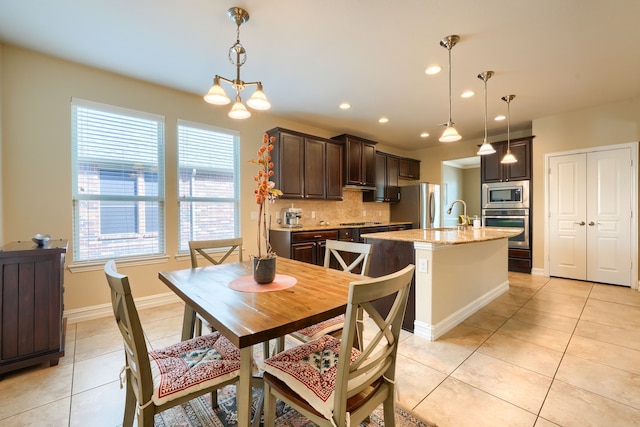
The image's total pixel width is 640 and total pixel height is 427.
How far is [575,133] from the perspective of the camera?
4.28 m

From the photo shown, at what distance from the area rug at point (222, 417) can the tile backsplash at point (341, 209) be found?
2.93m

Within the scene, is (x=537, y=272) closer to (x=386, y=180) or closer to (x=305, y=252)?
(x=386, y=180)

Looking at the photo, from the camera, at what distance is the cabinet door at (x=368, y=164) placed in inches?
207

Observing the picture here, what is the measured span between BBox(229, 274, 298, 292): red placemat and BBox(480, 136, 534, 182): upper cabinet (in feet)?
16.2

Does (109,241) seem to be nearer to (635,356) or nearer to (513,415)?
(513,415)

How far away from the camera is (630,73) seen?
10.0ft

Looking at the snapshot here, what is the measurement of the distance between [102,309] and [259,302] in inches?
Answer: 107

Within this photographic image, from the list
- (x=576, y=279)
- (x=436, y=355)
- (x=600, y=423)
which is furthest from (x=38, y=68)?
(x=576, y=279)

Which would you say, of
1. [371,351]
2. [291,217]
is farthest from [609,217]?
[371,351]

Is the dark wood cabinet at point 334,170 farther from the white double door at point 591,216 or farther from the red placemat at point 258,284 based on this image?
the white double door at point 591,216

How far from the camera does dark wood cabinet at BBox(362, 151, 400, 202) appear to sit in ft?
18.4

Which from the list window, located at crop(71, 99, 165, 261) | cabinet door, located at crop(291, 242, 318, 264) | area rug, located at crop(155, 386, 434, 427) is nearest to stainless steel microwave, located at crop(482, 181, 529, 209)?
cabinet door, located at crop(291, 242, 318, 264)

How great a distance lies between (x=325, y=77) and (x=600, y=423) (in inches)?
136

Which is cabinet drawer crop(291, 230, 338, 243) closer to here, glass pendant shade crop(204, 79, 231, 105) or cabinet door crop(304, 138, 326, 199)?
cabinet door crop(304, 138, 326, 199)
